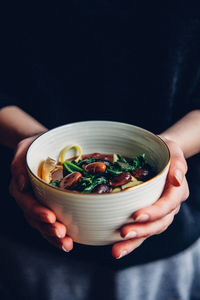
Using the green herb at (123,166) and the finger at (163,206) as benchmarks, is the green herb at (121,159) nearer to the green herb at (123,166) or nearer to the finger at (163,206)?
the green herb at (123,166)

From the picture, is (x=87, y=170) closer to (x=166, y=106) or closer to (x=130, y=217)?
(x=130, y=217)

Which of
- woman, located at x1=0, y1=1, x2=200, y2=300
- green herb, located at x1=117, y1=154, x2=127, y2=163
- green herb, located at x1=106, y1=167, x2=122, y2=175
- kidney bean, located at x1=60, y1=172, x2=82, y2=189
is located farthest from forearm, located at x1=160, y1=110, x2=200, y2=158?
kidney bean, located at x1=60, y1=172, x2=82, y2=189

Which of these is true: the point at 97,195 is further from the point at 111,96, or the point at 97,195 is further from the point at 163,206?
the point at 111,96

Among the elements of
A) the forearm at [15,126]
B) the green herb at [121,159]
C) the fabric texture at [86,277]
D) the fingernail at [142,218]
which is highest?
the fingernail at [142,218]

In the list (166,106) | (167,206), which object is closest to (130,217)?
(167,206)

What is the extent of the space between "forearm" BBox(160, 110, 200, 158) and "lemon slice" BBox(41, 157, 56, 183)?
0.43 meters

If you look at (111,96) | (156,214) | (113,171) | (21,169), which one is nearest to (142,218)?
(156,214)

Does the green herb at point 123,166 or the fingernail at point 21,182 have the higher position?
the green herb at point 123,166

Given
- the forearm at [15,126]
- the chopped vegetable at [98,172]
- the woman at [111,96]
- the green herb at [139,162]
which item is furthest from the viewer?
the forearm at [15,126]

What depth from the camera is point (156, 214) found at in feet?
2.11

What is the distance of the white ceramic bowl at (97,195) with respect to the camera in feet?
1.83

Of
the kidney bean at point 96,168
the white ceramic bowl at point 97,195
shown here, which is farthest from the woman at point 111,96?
the kidney bean at point 96,168

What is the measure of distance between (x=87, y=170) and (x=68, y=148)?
5.4 inches

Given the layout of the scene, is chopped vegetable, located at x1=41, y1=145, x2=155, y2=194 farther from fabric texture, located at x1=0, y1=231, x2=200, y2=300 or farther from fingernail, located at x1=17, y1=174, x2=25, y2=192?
fabric texture, located at x1=0, y1=231, x2=200, y2=300
